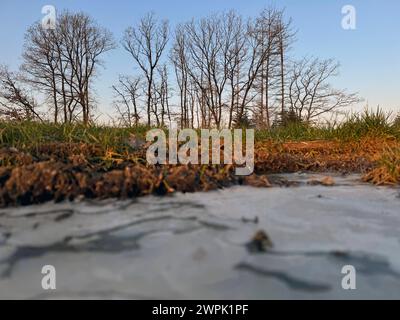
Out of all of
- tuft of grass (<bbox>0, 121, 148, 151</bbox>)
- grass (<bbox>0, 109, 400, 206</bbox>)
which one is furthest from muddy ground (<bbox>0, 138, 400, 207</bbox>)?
tuft of grass (<bbox>0, 121, 148, 151</bbox>)

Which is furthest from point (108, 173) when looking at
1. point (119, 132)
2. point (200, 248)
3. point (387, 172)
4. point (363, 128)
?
point (363, 128)

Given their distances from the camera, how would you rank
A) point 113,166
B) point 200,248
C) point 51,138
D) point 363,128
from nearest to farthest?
point 200,248 → point 113,166 → point 51,138 → point 363,128

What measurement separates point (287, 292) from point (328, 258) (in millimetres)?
309

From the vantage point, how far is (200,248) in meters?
1.29

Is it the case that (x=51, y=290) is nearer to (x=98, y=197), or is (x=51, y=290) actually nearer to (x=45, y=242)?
(x=45, y=242)

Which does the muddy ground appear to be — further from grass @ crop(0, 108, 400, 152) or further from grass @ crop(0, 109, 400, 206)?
grass @ crop(0, 108, 400, 152)

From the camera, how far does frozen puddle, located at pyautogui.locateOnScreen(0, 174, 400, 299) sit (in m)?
1.04

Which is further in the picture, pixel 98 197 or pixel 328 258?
pixel 98 197

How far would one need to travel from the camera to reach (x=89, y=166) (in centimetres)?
247

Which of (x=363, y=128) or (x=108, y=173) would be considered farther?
(x=363, y=128)

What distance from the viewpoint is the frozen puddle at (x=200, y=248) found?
1035mm

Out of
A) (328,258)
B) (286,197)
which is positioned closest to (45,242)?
(328,258)

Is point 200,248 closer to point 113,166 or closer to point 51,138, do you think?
point 113,166

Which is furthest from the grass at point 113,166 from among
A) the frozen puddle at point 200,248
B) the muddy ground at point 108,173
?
the frozen puddle at point 200,248
